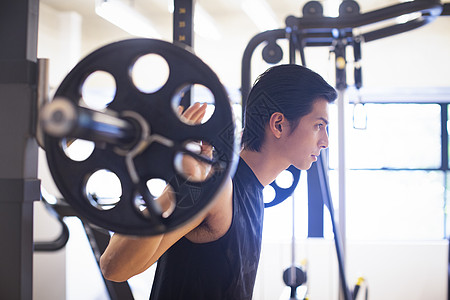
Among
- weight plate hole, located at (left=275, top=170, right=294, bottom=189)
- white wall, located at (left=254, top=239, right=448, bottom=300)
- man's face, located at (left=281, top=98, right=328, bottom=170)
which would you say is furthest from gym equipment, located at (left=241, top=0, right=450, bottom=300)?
white wall, located at (left=254, top=239, right=448, bottom=300)

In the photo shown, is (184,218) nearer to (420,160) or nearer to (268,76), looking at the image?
(268,76)

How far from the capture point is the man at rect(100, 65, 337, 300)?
0.83 metres

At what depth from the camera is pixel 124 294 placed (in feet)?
6.40

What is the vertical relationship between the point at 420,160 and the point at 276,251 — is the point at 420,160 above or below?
above

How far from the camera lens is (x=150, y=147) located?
0.57 m

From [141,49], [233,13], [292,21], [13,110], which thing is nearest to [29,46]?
[13,110]

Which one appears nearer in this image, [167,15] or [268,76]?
[268,76]

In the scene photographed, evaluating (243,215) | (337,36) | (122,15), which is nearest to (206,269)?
(243,215)

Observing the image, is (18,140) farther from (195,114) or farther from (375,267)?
(375,267)

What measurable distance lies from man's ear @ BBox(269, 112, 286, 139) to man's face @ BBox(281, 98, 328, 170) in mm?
22

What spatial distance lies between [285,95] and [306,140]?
0.45 feet

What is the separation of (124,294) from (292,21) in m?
1.53

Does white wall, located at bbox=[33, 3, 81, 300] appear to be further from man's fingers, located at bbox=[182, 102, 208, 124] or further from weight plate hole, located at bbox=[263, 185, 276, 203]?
man's fingers, located at bbox=[182, 102, 208, 124]

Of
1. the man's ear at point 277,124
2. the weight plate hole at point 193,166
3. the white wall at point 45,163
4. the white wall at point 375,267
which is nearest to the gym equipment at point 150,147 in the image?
the weight plate hole at point 193,166
